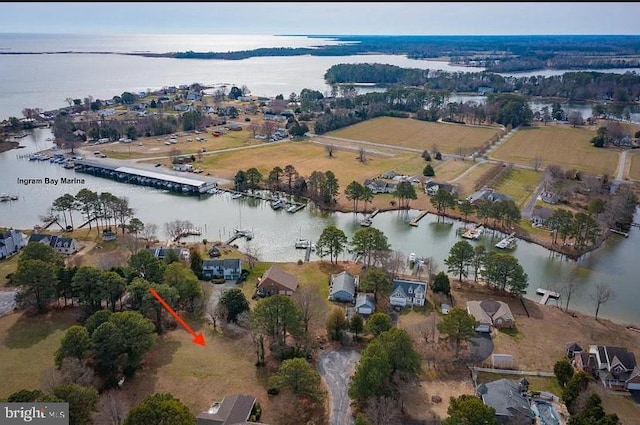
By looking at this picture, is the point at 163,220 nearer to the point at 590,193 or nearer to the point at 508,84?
the point at 590,193

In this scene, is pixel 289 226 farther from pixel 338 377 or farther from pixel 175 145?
pixel 175 145

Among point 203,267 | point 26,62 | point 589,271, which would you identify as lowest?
point 589,271

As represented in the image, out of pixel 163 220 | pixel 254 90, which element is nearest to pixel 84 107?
pixel 254 90

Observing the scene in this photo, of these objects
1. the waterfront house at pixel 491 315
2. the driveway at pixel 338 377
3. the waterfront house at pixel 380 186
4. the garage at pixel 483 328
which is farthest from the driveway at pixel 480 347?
the waterfront house at pixel 380 186

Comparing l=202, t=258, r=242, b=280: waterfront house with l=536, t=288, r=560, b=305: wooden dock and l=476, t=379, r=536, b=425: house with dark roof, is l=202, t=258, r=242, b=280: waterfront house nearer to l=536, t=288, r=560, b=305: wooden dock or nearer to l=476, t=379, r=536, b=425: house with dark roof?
l=476, t=379, r=536, b=425: house with dark roof

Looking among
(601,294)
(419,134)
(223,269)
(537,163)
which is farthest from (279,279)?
(419,134)

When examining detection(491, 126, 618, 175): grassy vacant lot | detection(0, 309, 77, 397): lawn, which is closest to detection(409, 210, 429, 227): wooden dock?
detection(491, 126, 618, 175): grassy vacant lot

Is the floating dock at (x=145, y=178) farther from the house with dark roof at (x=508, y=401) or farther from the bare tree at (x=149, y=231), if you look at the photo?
the house with dark roof at (x=508, y=401)
